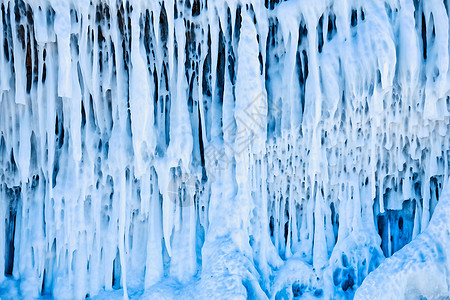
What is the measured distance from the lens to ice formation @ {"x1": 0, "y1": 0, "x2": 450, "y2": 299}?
27.8 ft

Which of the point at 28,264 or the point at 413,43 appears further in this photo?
the point at 28,264

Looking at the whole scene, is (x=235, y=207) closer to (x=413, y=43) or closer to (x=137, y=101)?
(x=137, y=101)

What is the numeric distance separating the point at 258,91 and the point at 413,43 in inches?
78.3

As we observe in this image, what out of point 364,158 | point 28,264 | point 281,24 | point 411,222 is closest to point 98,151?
point 28,264

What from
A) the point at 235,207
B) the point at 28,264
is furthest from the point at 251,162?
the point at 28,264

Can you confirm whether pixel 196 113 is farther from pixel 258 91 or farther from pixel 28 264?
pixel 28 264

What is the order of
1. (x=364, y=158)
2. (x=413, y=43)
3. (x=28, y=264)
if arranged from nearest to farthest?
(x=413, y=43) < (x=364, y=158) < (x=28, y=264)

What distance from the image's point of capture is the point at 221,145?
908 cm

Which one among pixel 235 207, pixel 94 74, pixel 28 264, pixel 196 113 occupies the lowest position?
pixel 28 264

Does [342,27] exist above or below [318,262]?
above

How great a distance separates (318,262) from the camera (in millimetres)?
8766

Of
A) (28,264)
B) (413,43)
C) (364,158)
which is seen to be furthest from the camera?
(28,264)

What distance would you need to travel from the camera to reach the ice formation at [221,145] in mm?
8477

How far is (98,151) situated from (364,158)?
3.59 m
